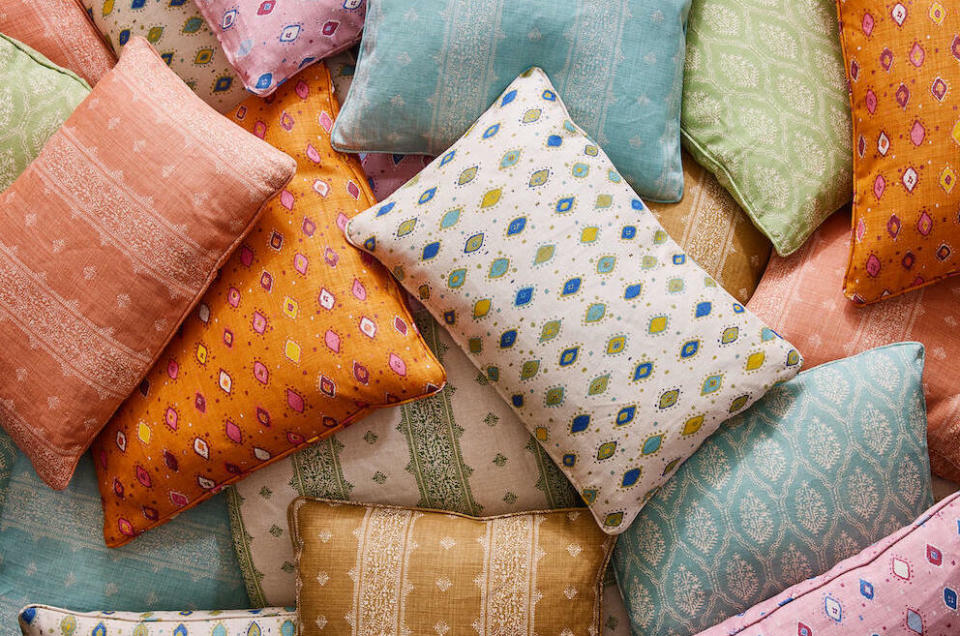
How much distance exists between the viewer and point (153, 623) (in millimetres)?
1153

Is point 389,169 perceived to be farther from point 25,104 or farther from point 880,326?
point 880,326

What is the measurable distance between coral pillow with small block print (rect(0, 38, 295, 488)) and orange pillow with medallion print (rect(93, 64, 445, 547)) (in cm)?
5

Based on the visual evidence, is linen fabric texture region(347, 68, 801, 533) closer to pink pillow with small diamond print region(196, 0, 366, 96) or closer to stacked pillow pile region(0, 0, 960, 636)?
stacked pillow pile region(0, 0, 960, 636)

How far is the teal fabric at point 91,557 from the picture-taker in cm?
119

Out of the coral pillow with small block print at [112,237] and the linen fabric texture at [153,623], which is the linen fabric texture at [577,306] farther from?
the linen fabric texture at [153,623]

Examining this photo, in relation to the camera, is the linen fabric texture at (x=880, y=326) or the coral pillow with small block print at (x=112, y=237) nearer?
the coral pillow with small block print at (x=112, y=237)

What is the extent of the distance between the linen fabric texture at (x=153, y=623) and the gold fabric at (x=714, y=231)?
86 cm

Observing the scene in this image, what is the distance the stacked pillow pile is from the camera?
3.52 ft

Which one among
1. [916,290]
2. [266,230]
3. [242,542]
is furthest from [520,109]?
[242,542]

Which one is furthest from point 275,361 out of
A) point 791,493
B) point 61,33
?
point 791,493

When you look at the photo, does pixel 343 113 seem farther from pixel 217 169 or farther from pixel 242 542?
pixel 242 542

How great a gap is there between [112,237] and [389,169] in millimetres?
440

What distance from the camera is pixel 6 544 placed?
1.20 meters

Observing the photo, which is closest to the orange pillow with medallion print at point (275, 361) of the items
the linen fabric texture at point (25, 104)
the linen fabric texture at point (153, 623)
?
the linen fabric texture at point (153, 623)
